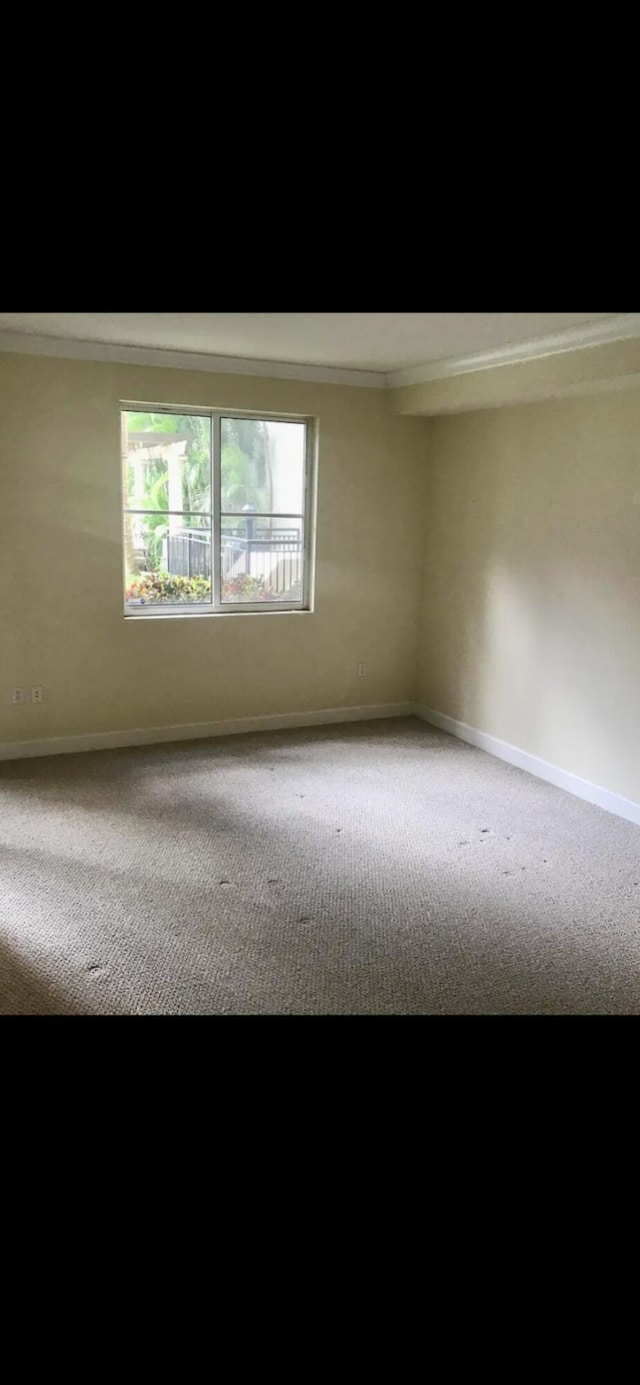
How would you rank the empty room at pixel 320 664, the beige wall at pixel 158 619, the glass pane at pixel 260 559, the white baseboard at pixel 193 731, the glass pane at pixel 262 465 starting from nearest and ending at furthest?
the empty room at pixel 320 664 < the beige wall at pixel 158 619 < the white baseboard at pixel 193 731 < the glass pane at pixel 262 465 < the glass pane at pixel 260 559

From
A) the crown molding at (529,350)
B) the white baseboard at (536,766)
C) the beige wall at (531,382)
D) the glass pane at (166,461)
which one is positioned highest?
the crown molding at (529,350)

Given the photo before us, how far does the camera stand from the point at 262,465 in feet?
17.1

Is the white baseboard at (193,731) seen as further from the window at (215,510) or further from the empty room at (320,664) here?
the window at (215,510)

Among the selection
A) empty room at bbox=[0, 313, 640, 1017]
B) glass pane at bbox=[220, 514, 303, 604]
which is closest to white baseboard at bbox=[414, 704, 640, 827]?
empty room at bbox=[0, 313, 640, 1017]

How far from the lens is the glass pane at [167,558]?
4957 mm

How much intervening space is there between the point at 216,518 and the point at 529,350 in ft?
6.78

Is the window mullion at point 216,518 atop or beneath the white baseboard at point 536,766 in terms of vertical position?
atop

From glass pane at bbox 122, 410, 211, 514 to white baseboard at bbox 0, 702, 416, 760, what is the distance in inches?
52.7

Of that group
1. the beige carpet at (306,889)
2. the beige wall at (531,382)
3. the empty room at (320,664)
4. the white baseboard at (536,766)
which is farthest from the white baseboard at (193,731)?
the beige wall at (531,382)

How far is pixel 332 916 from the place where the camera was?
3.10 metres
